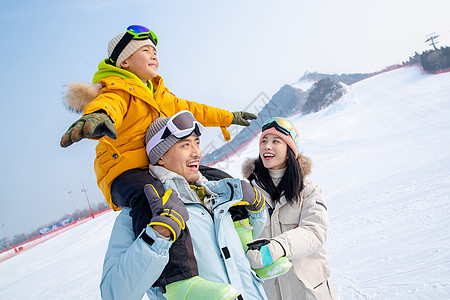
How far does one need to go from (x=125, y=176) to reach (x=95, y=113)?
0.45 metres

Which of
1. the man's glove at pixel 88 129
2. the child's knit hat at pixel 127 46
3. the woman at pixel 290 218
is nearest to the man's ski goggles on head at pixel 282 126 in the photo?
the woman at pixel 290 218

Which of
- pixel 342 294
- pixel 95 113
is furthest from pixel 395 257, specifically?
pixel 95 113

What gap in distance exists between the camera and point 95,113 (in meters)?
1.44

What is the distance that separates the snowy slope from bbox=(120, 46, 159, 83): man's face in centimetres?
342

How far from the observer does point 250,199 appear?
167 cm

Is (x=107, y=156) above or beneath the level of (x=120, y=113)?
beneath

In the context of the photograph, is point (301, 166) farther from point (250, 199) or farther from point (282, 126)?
point (250, 199)

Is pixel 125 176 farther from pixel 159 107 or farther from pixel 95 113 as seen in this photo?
pixel 159 107

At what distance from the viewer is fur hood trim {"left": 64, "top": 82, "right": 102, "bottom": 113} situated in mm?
1931

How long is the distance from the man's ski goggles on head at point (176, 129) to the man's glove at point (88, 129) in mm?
416

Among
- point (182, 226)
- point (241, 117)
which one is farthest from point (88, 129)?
point (241, 117)

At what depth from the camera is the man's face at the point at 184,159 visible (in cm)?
176

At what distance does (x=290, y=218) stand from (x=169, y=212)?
4.36 ft

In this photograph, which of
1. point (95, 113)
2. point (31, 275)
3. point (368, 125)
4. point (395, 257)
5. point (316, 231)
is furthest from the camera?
point (368, 125)
